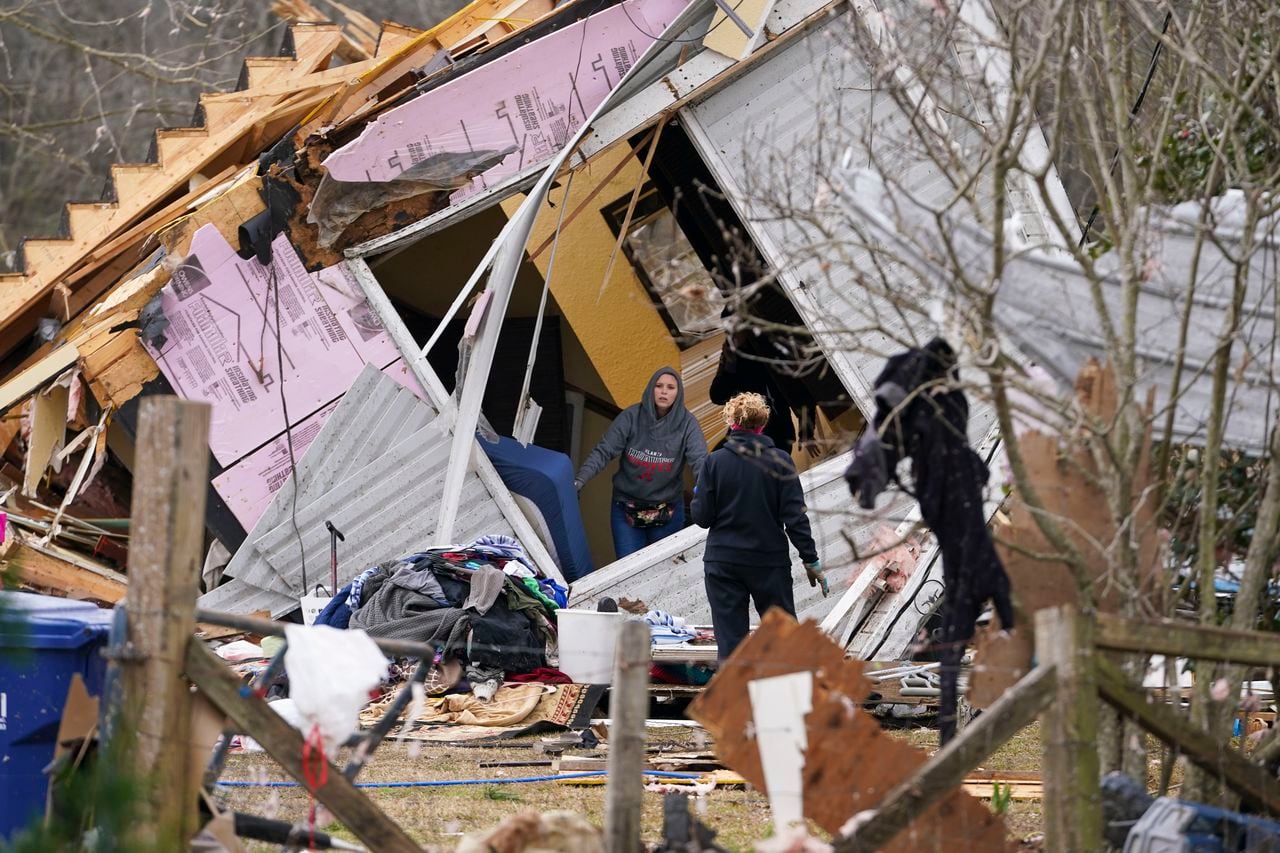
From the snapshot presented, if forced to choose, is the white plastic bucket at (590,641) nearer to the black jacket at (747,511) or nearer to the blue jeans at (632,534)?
the black jacket at (747,511)

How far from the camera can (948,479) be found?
5.19m

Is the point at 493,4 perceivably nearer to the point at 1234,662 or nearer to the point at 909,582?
the point at 909,582

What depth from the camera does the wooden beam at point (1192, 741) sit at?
4.39 metres

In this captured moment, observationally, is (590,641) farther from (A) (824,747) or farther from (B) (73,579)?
(B) (73,579)

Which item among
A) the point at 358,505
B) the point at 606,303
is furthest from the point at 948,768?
the point at 606,303

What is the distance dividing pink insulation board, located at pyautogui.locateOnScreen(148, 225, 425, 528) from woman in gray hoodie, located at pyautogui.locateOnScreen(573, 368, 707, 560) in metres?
1.58

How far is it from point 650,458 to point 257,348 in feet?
10.1

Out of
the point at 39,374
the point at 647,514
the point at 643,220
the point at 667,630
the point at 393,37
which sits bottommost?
the point at 667,630

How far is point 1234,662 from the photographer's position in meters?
4.61

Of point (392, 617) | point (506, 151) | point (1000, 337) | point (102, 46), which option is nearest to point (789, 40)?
point (506, 151)

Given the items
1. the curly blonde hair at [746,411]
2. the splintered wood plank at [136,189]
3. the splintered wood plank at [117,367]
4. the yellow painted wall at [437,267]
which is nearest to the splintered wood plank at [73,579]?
the splintered wood plank at [117,367]

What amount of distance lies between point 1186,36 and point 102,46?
21.5 meters

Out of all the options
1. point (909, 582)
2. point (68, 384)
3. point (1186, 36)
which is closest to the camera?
point (1186, 36)

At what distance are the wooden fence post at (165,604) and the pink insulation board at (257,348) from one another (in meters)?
7.48
